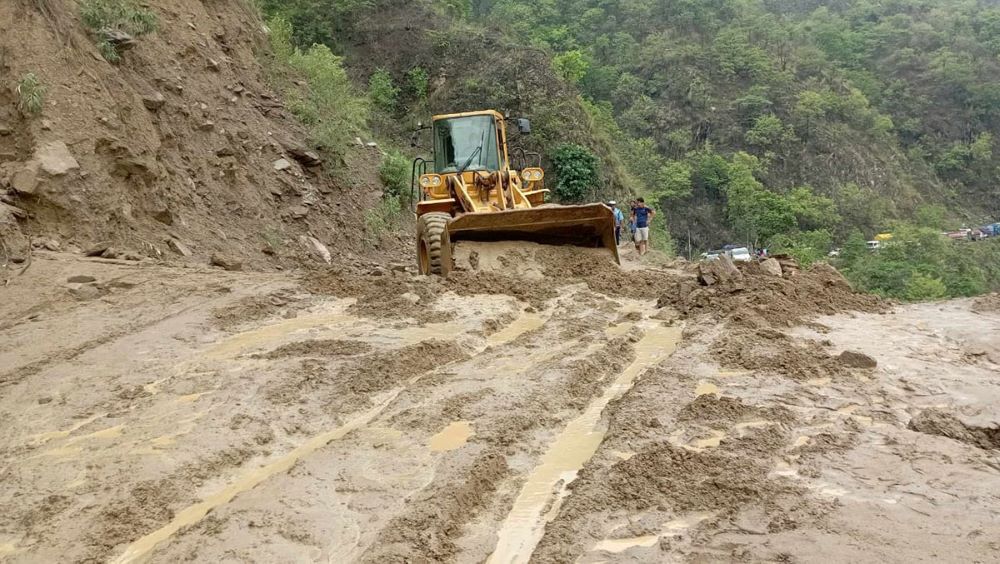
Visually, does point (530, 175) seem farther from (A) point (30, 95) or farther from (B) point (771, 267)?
(A) point (30, 95)

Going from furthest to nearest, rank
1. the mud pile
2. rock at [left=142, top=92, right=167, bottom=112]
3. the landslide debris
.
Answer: rock at [left=142, top=92, right=167, bottom=112]
the mud pile
the landslide debris

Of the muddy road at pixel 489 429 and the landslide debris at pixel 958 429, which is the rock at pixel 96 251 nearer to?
the muddy road at pixel 489 429

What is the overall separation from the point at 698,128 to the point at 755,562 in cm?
5129

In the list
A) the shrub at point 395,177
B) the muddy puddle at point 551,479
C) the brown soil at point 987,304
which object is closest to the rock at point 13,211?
the muddy puddle at point 551,479

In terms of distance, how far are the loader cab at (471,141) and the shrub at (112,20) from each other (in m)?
5.23

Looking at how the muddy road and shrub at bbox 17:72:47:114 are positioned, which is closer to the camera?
the muddy road

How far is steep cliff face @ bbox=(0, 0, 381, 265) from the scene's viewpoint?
9727 millimetres

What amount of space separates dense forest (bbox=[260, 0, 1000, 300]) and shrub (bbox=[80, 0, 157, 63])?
1210 centimetres

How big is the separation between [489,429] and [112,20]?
11181 mm

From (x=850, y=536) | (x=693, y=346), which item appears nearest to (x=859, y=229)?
(x=693, y=346)

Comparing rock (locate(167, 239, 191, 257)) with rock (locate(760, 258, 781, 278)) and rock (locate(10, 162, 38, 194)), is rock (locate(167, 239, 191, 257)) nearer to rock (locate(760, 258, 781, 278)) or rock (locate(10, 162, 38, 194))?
rock (locate(10, 162, 38, 194))

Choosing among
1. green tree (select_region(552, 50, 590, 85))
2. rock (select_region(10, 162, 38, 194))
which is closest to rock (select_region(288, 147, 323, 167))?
rock (select_region(10, 162, 38, 194))

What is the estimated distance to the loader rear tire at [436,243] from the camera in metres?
9.52

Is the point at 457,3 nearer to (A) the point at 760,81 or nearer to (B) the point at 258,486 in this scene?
(A) the point at 760,81
